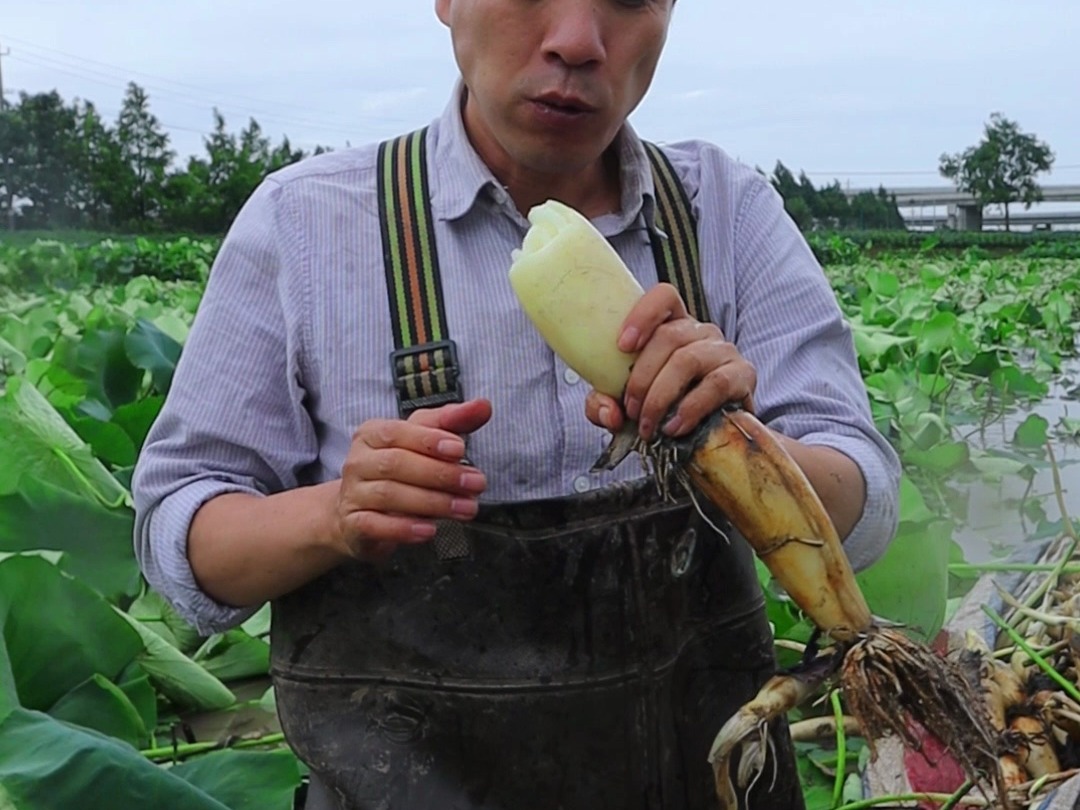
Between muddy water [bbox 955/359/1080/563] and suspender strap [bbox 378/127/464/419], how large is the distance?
4.36 ft

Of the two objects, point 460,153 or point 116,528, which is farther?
point 116,528

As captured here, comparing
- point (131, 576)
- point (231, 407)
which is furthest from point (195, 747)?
point (231, 407)

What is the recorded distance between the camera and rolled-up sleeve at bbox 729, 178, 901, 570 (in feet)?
3.60

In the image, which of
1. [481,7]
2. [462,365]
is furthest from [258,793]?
[481,7]

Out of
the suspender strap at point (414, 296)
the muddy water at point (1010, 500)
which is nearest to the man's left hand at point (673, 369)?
the suspender strap at point (414, 296)

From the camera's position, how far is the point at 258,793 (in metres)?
1.26

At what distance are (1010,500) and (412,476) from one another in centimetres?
232

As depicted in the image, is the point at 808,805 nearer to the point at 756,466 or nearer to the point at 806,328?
the point at 806,328

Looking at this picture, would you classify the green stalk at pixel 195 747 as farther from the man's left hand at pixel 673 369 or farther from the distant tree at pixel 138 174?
the distant tree at pixel 138 174

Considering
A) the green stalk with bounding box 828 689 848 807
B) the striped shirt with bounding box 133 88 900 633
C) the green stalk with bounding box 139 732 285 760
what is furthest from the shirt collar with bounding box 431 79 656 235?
the green stalk with bounding box 139 732 285 760

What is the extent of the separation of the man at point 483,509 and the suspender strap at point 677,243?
1 centimetres

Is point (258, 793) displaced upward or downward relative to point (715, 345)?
downward

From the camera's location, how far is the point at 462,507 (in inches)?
34.3

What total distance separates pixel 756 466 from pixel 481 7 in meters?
0.40
